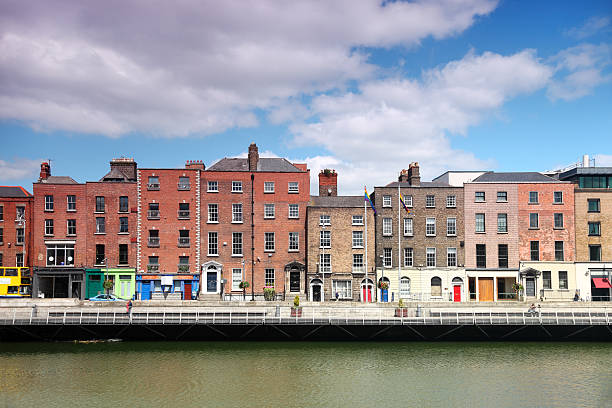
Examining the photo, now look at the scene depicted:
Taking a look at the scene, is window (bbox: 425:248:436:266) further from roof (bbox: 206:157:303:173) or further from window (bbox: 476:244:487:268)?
roof (bbox: 206:157:303:173)

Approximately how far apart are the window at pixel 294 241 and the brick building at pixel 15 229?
84.6 feet

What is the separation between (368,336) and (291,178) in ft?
66.3

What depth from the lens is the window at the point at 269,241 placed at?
5669 cm

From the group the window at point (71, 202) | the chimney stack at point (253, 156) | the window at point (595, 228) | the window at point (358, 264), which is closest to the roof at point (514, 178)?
the window at point (595, 228)

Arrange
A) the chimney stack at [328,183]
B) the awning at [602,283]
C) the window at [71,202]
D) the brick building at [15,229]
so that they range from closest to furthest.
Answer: the awning at [602,283] < the brick building at [15,229] < the window at [71,202] < the chimney stack at [328,183]

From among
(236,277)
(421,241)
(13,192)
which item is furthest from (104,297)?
(421,241)

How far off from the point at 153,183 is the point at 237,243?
10.4 m

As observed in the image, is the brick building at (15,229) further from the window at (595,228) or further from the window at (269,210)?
the window at (595,228)

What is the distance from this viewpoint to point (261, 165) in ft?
193

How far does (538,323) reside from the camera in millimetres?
41906

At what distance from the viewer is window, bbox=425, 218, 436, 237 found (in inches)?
2228

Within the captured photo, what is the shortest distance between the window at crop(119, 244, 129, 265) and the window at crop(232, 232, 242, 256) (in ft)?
34.8

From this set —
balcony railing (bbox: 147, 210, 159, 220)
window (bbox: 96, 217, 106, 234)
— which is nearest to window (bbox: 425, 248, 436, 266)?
balcony railing (bbox: 147, 210, 159, 220)

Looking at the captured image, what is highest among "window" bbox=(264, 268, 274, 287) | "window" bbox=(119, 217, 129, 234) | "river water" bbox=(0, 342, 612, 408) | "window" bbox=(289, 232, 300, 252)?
"window" bbox=(119, 217, 129, 234)
